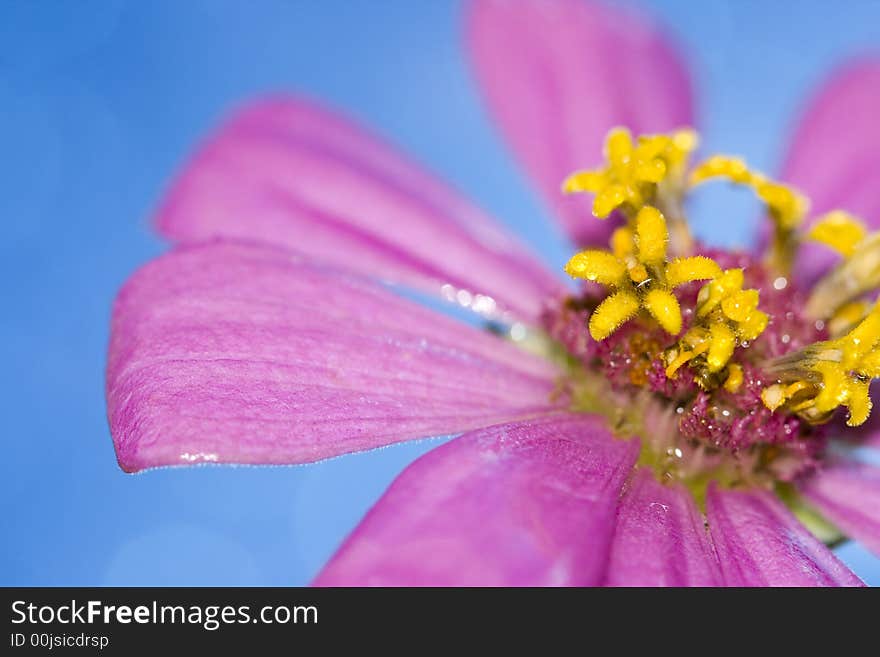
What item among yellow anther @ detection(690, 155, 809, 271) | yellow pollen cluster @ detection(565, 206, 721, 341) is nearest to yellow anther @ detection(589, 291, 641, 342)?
yellow pollen cluster @ detection(565, 206, 721, 341)

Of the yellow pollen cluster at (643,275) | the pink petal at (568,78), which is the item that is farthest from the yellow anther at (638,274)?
the pink petal at (568,78)

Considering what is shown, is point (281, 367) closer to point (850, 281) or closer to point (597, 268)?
point (597, 268)

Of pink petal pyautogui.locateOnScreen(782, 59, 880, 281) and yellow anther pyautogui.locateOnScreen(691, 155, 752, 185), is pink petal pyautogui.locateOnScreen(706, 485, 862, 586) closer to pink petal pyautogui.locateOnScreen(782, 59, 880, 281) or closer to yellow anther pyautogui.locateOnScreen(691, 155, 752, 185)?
yellow anther pyautogui.locateOnScreen(691, 155, 752, 185)

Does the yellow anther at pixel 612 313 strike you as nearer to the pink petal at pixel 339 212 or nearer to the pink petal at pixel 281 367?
the pink petal at pixel 281 367

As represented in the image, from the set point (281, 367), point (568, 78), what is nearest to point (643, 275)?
point (281, 367)

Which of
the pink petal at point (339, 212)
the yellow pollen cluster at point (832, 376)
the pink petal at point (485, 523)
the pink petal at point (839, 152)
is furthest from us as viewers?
the pink petal at point (839, 152)

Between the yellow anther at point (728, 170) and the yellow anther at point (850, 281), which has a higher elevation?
the yellow anther at point (728, 170)
